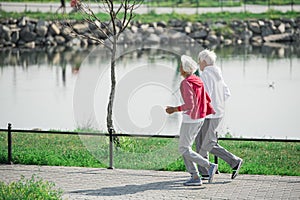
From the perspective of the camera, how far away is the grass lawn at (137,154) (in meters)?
12.6

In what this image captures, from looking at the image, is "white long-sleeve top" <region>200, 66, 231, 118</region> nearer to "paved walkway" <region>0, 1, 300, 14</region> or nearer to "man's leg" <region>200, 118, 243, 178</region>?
"man's leg" <region>200, 118, 243, 178</region>

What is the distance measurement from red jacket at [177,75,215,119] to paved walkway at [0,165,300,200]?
3.35 feet

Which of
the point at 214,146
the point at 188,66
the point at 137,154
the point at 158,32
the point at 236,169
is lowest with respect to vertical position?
the point at 158,32

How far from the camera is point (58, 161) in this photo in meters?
→ 12.9

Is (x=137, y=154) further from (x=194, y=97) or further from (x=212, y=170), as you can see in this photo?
(x=194, y=97)

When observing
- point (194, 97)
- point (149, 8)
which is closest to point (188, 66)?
point (194, 97)

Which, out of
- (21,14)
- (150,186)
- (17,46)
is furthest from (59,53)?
(150,186)

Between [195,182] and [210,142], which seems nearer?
[195,182]

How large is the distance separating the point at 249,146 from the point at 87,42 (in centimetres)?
2757

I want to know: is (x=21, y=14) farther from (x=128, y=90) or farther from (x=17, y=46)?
(x=128, y=90)

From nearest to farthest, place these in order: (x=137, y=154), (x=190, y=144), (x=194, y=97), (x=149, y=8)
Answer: (x=194, y=97) → (x=190, y=144) → (x=137, y=154) → (x=149, y=8)

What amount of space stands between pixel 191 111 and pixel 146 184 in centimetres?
123

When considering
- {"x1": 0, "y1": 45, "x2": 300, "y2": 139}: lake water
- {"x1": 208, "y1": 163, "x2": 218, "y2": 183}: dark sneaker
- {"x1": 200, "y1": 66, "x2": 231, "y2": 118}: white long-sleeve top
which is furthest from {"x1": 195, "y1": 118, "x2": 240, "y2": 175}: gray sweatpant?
{"x1": 0, "y1": 45, "x2": 300, "y2": 139}: lake water

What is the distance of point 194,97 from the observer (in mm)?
11039
